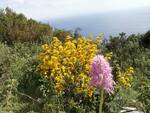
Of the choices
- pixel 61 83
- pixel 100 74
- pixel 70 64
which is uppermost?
pixel 100 74

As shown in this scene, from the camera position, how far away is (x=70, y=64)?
35.1 ft

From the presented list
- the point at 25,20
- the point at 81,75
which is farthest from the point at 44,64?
the point at 25,20

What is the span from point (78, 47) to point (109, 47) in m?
7.83

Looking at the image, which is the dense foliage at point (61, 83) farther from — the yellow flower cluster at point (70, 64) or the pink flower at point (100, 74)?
the pink flower at point (100, 74)

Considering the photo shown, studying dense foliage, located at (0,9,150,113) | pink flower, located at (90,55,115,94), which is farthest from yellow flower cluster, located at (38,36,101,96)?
pink flower, located at (90,55,115,94)

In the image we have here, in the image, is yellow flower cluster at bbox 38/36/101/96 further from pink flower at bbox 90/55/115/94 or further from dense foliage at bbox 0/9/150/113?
pink flower at bbox 90/55/115/94

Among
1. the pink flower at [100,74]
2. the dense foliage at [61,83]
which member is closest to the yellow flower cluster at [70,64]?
the dense foliage at [61,83]

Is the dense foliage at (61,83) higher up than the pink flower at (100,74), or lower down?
lower down

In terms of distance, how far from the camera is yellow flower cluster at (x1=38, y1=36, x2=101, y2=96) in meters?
10.5

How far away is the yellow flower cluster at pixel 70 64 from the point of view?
10.5 m

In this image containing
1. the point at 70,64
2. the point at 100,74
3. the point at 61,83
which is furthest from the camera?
the point at 70,64

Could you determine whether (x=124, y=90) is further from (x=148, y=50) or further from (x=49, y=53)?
(x=148, y=50)

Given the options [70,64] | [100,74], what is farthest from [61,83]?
[100,74]

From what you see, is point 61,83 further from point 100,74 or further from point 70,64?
point 100,74
